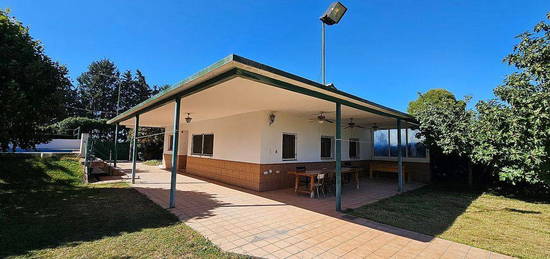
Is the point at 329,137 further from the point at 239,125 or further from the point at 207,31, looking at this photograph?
the point at 207,31

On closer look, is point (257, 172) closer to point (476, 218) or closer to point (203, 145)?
point (203, 145)

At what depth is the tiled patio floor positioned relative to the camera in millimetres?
3348

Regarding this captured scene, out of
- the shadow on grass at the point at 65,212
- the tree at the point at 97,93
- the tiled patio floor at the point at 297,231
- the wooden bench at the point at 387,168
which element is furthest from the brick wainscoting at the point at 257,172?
the tree at the point at 97,93

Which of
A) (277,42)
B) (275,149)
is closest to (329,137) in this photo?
(275,149)

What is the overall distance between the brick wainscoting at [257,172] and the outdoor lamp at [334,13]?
4733 millimetres

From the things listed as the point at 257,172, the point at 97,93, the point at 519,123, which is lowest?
the point at 257,172

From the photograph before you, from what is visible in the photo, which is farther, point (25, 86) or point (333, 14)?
point (333, 14)

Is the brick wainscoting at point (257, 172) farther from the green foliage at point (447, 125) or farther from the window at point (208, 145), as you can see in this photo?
the green foliage at point (447, 125)

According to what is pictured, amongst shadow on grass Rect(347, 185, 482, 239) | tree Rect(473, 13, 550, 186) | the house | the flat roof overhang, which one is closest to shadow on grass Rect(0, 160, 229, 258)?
the house

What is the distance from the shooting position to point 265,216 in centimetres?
500

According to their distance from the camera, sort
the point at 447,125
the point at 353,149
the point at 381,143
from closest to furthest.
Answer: the point at 447,125 < the point at 353,149 < the point at 381,143

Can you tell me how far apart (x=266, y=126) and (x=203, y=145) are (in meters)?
4.56

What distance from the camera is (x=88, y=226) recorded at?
163 inches

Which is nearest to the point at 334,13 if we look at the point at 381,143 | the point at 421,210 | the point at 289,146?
the point at 289,146
